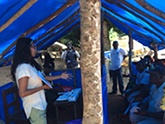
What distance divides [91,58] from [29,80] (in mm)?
1017

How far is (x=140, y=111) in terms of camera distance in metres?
3.05

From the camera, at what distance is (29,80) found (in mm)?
2090

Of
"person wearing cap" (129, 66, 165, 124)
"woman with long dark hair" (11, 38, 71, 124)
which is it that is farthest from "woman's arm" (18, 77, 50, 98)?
"person wearing cap" (129, 66, 165, 124)

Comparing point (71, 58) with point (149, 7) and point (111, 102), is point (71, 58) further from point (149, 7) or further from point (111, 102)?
point (149, 7)

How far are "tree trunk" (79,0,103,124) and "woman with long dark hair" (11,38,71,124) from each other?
32.2 inches

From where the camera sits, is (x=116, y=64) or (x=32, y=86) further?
(x=116, y=64)

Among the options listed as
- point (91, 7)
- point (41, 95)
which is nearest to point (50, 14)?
point (41, 95)

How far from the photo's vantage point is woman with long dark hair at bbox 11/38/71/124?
200 cm

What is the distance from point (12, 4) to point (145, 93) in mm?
3358

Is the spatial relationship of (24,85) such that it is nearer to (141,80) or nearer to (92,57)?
(92,57)

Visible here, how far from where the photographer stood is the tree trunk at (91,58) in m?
1.40

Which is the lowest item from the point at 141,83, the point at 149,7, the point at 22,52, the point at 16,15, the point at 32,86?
the point at 141,83

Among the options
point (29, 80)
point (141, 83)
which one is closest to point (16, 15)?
point (29, 80)

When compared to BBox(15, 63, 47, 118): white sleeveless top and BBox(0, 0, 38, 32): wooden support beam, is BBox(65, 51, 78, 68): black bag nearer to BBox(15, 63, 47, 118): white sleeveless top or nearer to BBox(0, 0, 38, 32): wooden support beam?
BBox(0, 0, 38, 32): wooden support beam
